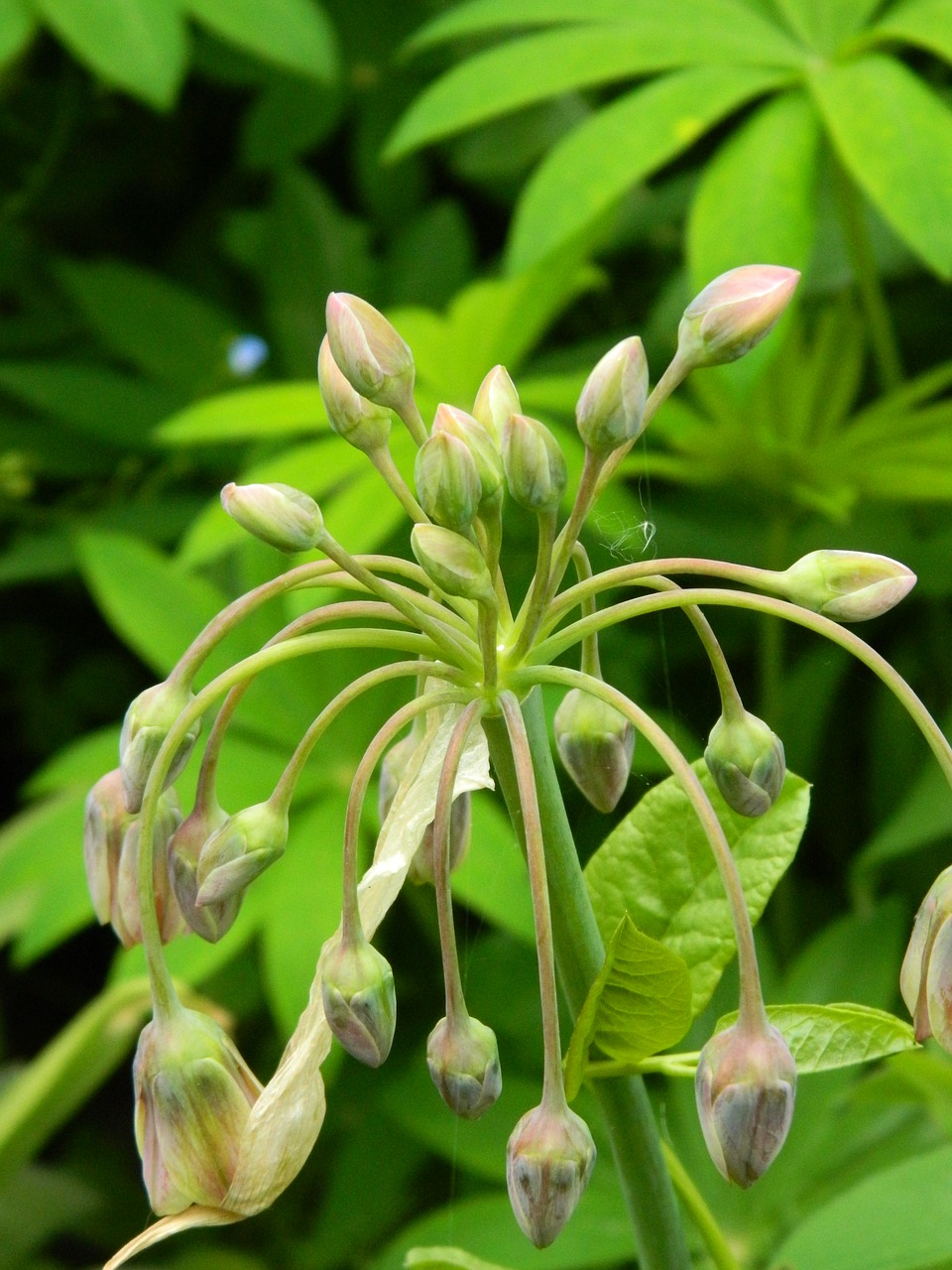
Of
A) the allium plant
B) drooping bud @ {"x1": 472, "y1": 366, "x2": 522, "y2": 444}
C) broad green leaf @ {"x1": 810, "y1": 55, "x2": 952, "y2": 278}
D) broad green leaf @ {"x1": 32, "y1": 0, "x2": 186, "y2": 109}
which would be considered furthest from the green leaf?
broad green leaf @ {"x1": 32, "y1": 0, "x2": 186, "y2": 109}

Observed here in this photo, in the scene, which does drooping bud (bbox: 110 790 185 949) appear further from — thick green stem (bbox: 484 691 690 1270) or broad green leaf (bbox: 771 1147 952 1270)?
broad green leaf (bbox: 771 1147 952 1270)

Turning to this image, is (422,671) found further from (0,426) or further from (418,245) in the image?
(0,426)

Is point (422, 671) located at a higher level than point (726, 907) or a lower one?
higher

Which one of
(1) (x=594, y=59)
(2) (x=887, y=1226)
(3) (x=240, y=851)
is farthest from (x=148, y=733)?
(1) (x=594, y=59)

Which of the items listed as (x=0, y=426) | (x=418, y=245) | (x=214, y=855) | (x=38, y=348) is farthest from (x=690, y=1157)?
(x=38, y=348)

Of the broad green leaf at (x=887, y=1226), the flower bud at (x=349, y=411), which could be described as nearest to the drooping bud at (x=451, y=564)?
the flower bud at (x=349, y=411)

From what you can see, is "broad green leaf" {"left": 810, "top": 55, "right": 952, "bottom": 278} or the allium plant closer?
the allium plant

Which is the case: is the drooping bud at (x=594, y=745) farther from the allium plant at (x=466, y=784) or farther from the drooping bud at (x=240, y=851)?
the drooping bud at (x=240, y=851)
